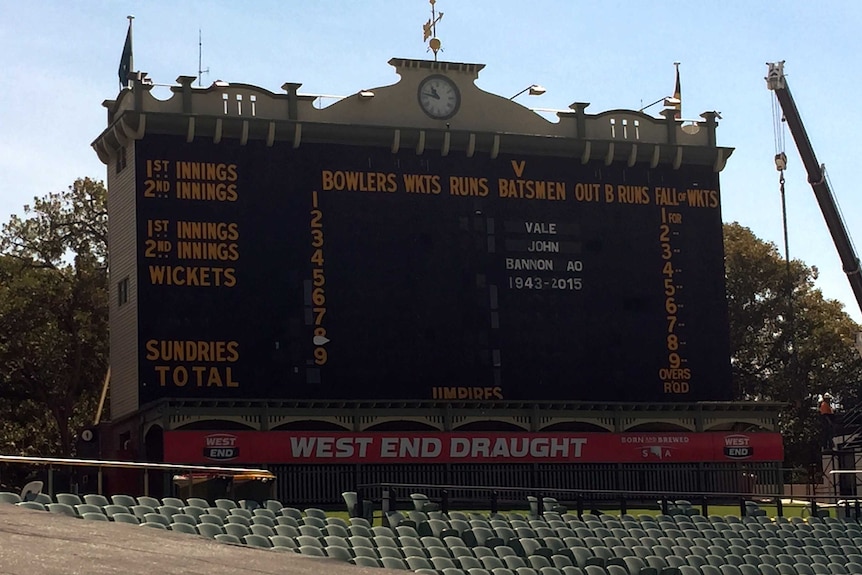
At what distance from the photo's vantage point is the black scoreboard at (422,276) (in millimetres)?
32656

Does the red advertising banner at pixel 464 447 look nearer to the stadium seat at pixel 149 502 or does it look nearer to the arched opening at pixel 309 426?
the arched opening at pixel 309 426

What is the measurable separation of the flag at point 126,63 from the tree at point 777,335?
31.8m

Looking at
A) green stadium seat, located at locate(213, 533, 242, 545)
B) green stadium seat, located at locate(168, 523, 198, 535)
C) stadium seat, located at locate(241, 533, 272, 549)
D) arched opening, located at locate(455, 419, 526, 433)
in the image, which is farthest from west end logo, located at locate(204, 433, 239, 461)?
green stadium seat, located at locate(213, 533, 242, 545)

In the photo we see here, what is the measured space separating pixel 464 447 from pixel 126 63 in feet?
39.7

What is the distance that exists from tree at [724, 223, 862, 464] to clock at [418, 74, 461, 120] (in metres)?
28.3

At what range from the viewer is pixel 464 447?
3453cm

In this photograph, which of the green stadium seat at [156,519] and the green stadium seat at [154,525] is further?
the green stadium seat at [156,519]

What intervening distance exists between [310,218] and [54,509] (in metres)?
17.6

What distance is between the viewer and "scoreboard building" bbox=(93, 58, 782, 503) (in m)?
32.8

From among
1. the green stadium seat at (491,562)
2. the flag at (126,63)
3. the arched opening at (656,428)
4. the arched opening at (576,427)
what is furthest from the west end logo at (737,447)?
the green stadium seat at (491,562)

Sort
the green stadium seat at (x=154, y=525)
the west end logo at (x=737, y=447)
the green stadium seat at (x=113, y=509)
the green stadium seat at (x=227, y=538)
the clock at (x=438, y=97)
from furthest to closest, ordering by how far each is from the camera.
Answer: the west end logo at (x=737, y=447) < the clock at (x=438, y=97) < the green stadium seat at (x=113, y=509) < the green stadium seat at (x=154, y=525) < the green stadium seat at (x=227, y=538)

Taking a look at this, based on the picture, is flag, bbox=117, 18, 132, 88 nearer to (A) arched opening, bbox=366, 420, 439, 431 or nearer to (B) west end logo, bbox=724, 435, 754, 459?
(A) arched opening, bbox=366, 420, 439, 431

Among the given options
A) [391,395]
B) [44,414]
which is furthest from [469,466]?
[44,414]

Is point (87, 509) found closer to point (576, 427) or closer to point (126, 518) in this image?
point (126, 518)
